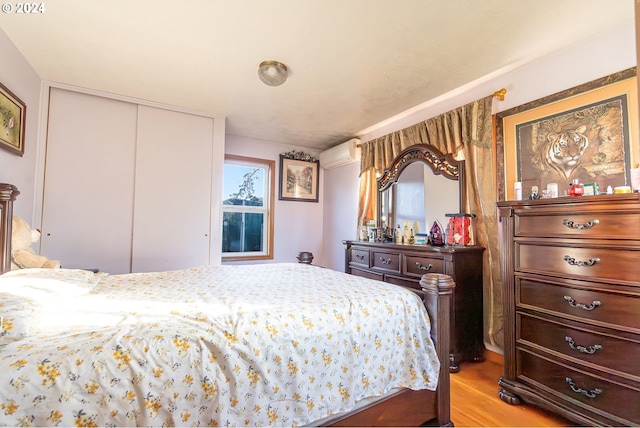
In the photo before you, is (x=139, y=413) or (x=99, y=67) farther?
(x=99, y=67)

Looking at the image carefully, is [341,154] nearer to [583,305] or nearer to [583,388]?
[583,305]

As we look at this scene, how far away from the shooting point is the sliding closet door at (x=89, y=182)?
2.61m

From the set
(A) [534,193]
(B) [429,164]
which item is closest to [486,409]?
(A) [534,193]

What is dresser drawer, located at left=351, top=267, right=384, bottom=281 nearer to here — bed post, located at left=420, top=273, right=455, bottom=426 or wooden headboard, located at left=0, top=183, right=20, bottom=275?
bed post, located at left=420, top=273, right=455, bottom=426

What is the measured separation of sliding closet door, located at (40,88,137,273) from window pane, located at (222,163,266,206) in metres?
1.27

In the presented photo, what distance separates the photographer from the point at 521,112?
7.45ft

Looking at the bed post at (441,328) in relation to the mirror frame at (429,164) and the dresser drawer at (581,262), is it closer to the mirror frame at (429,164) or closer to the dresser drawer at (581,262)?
the dresser drawer at (581,262)

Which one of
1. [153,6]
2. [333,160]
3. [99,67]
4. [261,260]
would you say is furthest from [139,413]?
[333,160]

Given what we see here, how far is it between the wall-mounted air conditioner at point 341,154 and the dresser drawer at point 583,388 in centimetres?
285

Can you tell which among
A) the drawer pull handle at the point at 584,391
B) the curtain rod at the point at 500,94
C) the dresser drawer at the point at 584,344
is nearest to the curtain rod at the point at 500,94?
the curtain rod at the point at 500,94

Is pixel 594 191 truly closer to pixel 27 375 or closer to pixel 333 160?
pixel 27 375

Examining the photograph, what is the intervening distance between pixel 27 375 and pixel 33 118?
272 cm

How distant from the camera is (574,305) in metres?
1.52

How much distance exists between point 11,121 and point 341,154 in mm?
3241
